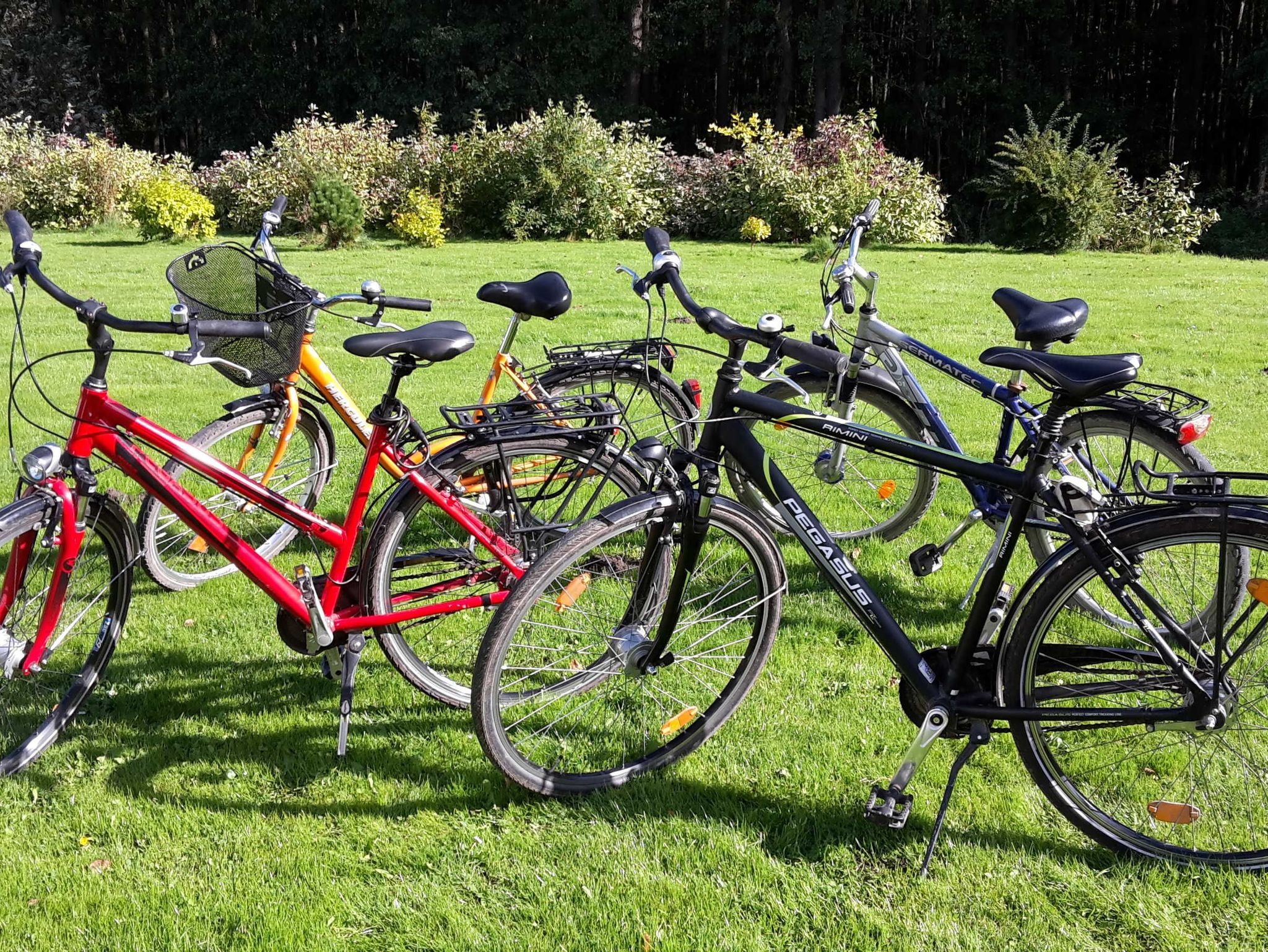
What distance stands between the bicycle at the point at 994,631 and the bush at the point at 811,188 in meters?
14.7

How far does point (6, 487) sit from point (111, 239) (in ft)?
43.1

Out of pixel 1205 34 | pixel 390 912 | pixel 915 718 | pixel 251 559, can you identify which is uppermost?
pixel 1205 34

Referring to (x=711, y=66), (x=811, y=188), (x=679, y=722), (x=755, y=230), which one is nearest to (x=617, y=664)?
(x=679, y=722)

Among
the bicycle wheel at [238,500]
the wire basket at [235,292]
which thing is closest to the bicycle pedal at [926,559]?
the wire basket at [235,292]

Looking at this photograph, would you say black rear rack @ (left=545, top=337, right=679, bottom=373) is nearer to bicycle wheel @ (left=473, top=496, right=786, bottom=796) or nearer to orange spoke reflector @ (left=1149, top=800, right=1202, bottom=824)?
bicycle wheel @ (left=473, top=496, right=786, bottom=796)

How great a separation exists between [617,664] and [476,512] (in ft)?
2.17

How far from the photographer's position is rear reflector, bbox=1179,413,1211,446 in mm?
3260

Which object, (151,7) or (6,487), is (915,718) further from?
(151,7)

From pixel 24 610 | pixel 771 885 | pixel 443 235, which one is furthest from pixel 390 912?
pixel 443 235

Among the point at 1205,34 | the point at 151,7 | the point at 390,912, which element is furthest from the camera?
the point at 151,7

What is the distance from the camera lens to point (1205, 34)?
27.6m

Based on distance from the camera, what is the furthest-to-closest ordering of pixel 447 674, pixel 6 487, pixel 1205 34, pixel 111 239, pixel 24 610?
1. pixel 1205 34
2. pixel 111 239
3. pixel 6 487
4. pixel 447 674
5. pixel 24 610

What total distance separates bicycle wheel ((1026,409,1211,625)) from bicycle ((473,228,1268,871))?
539 millimetres

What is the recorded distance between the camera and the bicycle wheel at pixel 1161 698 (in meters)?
2.38
